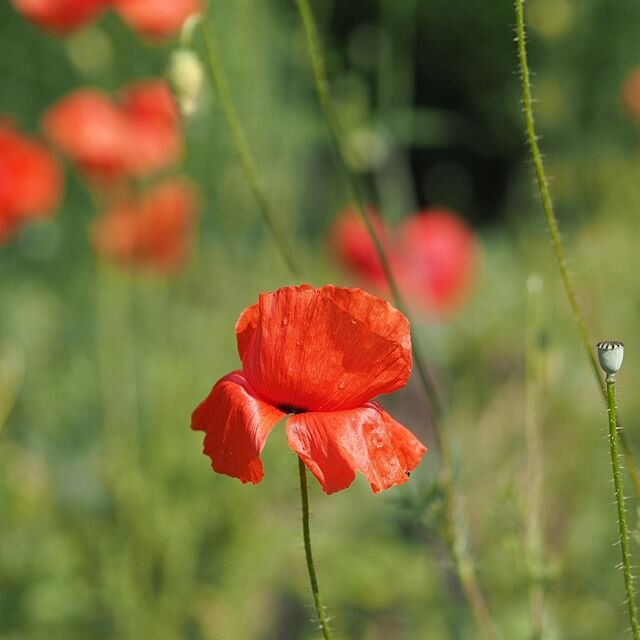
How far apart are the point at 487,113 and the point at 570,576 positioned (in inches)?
171

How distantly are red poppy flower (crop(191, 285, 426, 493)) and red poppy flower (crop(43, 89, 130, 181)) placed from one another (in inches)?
72.1

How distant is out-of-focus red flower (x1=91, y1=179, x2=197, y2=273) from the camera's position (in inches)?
109

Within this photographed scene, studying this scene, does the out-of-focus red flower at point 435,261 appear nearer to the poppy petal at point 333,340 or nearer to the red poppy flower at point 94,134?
the red poppy flower at point 94,134

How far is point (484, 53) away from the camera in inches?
245

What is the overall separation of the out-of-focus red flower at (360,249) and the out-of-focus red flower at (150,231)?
412 mm

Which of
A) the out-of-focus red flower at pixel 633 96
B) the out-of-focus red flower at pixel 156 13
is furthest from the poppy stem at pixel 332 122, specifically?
the out-of-focus red flower at pixel 633 96

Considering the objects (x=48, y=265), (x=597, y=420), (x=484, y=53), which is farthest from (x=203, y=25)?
(x=484, y=53)

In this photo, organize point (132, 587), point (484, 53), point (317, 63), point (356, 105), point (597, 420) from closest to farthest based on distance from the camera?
point (317, 63) → point (132, 587) → point (356, 105) → point (597, 420) → point (484, 53)

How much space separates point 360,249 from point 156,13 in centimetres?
102

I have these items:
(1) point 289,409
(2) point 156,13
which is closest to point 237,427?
(1) point 289,409

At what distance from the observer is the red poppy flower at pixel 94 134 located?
8.69 feet

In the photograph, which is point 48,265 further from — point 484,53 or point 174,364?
point 484,53

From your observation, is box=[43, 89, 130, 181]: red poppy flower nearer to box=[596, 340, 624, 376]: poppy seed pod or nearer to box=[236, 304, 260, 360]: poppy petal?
box=[236, 304, 260, 360]: poppy petal

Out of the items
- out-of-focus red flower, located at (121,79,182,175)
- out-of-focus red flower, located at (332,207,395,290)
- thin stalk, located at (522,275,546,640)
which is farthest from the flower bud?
out-of-focus red flower, located at (332,207,395,290)
